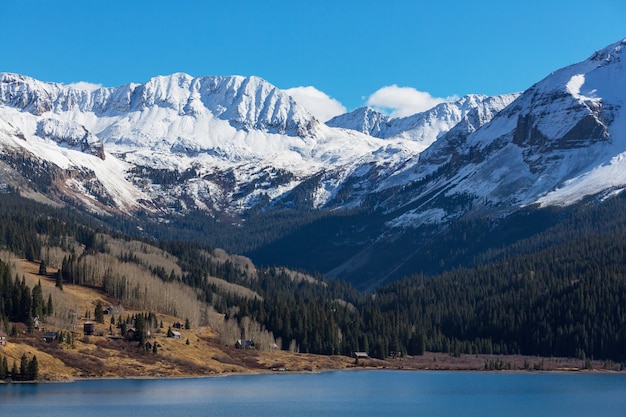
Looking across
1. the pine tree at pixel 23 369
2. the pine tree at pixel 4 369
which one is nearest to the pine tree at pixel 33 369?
the pine tree at pixel 23 369

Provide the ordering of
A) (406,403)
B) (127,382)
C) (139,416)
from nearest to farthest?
1. (139,416)
2. (406,403)
3. (127,382)

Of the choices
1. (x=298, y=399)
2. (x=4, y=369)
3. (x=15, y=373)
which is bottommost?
(x=298, y=399)

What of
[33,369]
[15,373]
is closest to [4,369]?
[15,373]

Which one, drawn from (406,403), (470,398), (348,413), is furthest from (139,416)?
(470,398)

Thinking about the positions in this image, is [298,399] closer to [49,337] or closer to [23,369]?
[23,369]

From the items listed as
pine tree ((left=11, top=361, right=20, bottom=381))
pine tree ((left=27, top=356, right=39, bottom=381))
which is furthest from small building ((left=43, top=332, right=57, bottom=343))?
pine tree ((left=27, top=356, right=39, bottom=381))

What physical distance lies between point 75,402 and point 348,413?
39.3 m

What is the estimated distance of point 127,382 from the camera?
19025cm

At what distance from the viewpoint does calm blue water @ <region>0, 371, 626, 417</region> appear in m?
150

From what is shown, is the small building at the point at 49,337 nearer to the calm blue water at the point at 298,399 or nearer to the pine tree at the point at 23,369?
the calm blue water at the point at 298,399

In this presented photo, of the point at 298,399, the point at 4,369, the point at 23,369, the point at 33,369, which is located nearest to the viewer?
the point at 298,399

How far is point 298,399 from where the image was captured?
168 metres

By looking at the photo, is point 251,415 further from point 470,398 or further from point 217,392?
point 470,398

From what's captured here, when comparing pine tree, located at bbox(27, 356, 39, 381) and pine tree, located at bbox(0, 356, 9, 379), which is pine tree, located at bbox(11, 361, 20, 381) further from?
pine tree, located at bbox(27, 356, 39, 381)
